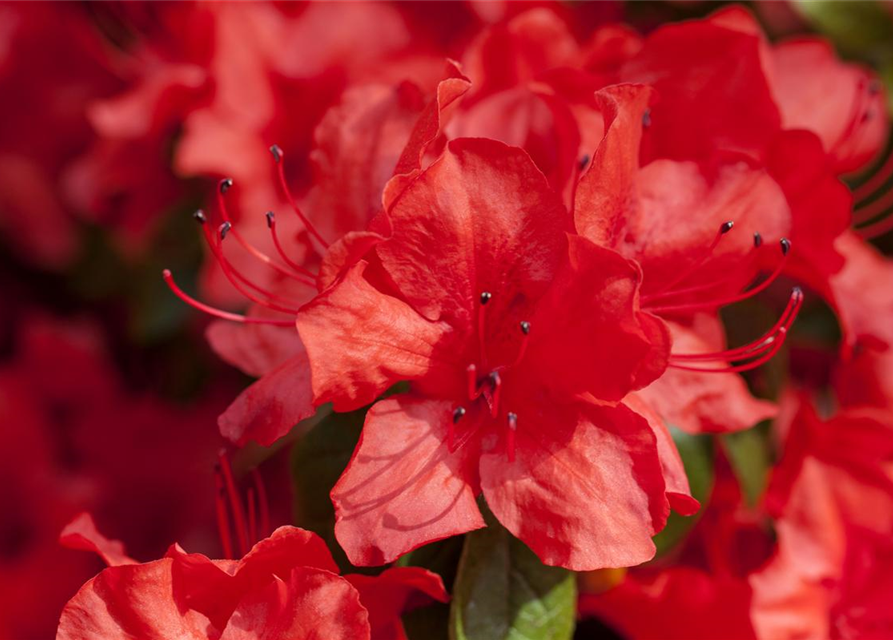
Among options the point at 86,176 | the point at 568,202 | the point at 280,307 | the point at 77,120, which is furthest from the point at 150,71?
the point at 568,202

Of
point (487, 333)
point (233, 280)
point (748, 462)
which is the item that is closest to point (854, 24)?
point (748, 462)

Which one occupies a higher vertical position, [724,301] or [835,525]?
[724,301]

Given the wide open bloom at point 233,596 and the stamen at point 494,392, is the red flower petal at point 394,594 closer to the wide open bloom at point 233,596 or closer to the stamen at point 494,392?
the wide open bloom at point 233,596

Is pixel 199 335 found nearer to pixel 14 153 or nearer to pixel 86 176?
pixel 86 176

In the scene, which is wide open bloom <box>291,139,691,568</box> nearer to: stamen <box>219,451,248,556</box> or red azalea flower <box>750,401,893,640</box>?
stamen <box>219,451,248,556</box>

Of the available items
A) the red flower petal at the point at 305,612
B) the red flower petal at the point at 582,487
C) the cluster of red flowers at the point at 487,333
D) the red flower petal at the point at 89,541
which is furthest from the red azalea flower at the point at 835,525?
the red flower petal at the point at 89,541

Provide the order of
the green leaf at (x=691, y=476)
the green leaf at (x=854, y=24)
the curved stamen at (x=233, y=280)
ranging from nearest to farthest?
the curved stamen at (x=233, y=280) → the green leaf at (x=691, y=476) → the green leaf at (x=854, y=24)

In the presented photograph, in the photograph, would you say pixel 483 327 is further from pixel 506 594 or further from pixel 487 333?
pixel 506 594

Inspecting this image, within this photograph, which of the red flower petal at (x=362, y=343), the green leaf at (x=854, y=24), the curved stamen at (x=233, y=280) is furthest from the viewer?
the green leaf at (x=854, y=24)
